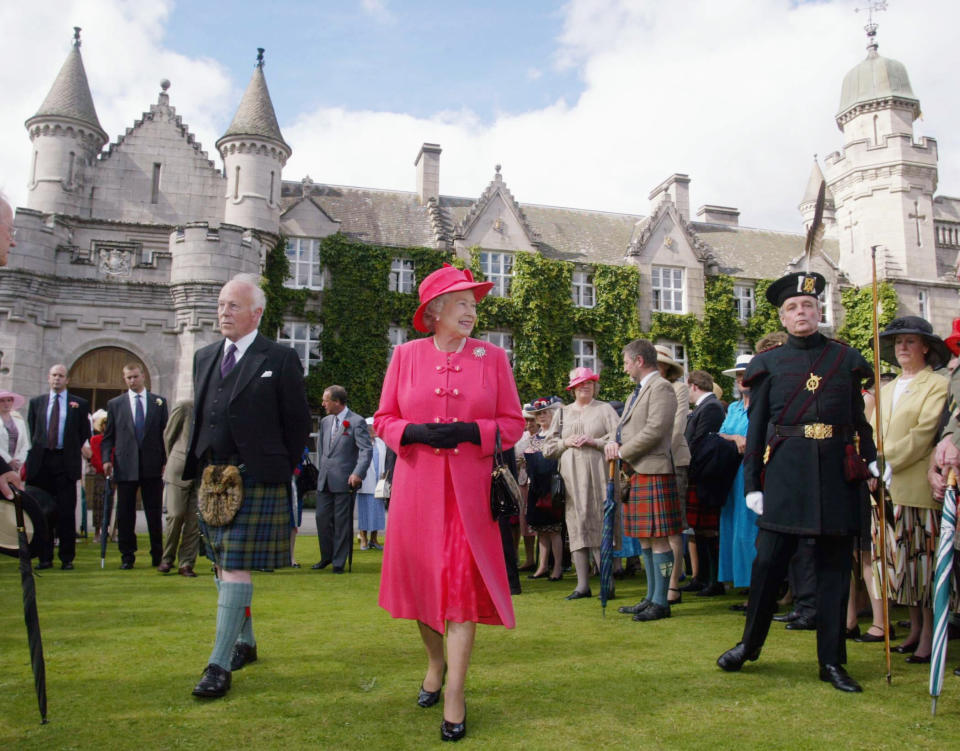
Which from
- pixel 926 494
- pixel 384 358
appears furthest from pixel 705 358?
pixel 926 494

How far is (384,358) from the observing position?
2822 cm

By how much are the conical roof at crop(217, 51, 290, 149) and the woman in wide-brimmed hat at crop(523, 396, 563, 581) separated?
21.4 meters

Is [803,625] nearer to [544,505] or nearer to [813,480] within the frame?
[813,480]

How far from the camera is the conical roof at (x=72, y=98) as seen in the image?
85.0 feet

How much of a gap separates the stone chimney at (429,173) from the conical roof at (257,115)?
6.86 m

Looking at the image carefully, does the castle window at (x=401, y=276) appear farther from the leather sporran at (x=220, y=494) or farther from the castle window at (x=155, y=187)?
the leather sporran at (x=220, y=494)

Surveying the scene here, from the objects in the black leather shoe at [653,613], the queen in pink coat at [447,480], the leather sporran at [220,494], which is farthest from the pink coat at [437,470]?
the black leather shoe at [653,613]

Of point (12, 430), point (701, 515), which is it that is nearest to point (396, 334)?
point (12, 430)

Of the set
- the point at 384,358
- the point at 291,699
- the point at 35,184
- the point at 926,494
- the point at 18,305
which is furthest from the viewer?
the point at 384,358

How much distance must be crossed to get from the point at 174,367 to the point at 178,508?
49.5 feet

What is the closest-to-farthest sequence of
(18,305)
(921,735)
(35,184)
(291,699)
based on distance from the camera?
(921,735) → (291,699) → (18,305) → (35,184)

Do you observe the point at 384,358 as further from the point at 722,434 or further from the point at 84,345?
the point at 722,434

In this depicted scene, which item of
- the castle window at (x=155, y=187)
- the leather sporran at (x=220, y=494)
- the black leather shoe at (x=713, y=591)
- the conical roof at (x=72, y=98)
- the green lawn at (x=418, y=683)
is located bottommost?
the black leather shoe at (x=713, y=591)

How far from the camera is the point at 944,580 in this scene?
13.4 ft
